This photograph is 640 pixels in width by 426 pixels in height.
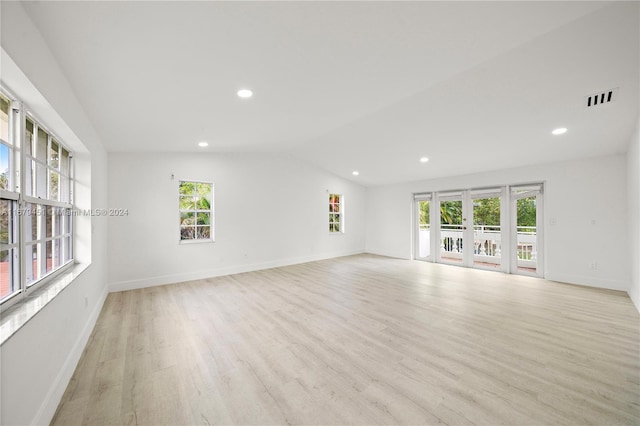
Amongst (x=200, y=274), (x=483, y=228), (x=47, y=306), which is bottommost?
(x=200, y=274)

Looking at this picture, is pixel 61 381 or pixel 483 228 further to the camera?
pixel 483 228

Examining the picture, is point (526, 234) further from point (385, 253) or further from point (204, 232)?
point (204, 232)

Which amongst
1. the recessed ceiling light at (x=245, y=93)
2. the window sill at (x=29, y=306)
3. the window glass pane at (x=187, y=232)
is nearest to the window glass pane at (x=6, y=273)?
the window sill at (x=29, y=306)

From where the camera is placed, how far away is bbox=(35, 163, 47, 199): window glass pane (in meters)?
2.13

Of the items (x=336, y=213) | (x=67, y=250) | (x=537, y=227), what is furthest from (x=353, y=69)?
(x=336, y=213)

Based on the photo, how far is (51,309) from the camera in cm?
183

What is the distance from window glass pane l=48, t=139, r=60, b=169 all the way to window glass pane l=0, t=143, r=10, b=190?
920mm

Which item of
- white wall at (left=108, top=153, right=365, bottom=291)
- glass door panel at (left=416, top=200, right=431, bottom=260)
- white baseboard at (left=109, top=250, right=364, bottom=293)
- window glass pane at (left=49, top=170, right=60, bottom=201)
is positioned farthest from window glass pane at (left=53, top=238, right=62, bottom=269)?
glass door panel at (left=416, top=200, right=431, bottom=260)

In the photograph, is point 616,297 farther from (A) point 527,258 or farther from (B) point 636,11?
(B) point 636,11

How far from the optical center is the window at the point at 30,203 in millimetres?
1615

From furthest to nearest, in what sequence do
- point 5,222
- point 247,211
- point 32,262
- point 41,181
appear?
point 247,211
point 41,181
point 32,262
point 5,222

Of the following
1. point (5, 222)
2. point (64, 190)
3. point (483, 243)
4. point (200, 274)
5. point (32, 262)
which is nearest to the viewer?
point (5, 222)

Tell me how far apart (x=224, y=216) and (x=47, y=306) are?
13.4 ft

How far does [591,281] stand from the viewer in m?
4.70
